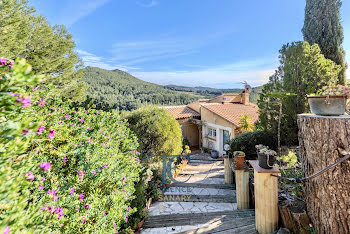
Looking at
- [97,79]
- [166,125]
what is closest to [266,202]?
[166,125]

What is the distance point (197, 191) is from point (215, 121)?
8.19 meters

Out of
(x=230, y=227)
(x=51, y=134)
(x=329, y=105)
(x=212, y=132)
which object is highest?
(x=329, y=105)

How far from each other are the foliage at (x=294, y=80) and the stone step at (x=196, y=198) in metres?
4.28

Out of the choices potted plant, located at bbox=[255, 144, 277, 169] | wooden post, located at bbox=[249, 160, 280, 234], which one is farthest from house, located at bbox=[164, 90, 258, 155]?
wooden post, located at bbox=[249, 160, 280, 234]

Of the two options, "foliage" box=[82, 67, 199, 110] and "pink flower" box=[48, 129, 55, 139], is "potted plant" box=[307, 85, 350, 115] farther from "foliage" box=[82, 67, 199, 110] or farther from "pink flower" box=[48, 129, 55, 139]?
"foliage" box=[82, 67, 199, 110]

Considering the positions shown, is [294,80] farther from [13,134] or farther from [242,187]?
[13,134]

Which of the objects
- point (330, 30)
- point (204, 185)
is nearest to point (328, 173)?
point (204, 185)

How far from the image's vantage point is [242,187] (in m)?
5.07

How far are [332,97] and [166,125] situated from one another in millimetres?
7162

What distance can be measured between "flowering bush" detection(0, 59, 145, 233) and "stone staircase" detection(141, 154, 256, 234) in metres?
1.72

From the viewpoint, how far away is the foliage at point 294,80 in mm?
6930

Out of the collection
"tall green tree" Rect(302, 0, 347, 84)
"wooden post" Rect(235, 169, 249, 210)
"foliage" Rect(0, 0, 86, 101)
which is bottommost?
"wooden post" Rect(235, 169, 249, 210)

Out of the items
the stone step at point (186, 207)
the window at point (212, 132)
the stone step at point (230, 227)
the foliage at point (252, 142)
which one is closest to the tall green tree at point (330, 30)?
the foliage at point (252, 142)

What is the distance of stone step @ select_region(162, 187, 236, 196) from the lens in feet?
21.8
